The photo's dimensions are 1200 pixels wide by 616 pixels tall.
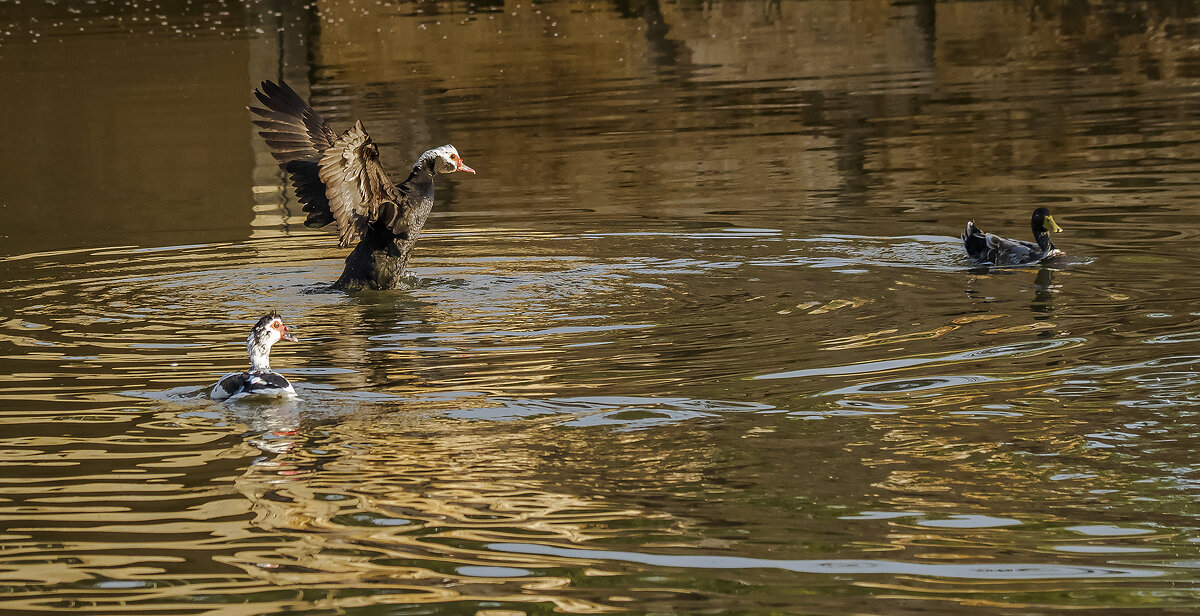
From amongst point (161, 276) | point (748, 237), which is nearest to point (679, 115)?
point (748, 237)

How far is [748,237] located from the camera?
13.6m

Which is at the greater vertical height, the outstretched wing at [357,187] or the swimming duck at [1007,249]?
the outstretched wing at [357,187]

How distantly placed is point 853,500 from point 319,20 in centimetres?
3212

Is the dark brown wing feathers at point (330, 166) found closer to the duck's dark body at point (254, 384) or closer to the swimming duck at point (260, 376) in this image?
the swimming duck at point (260, 376)

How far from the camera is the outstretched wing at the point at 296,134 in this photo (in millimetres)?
12008

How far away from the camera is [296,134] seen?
12.2 meters

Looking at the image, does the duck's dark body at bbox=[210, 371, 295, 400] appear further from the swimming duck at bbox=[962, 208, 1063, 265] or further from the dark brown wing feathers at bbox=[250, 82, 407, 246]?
the swimming duck at bbox=[962, 208, 1063, 265]

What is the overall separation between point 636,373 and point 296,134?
4489mm

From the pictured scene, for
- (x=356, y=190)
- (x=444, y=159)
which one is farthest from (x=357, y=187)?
(x=444, y=159)

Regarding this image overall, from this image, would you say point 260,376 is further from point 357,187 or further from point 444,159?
point 444,159

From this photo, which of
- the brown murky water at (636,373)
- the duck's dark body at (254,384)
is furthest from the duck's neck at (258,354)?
the brown murky water at (636,373)

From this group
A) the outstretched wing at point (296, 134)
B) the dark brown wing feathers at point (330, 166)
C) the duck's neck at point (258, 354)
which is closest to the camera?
the duck's neck at point (258, 354)

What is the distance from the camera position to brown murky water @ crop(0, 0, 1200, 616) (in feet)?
19.5

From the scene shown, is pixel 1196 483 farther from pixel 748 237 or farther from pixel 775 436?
pixel 748 237
